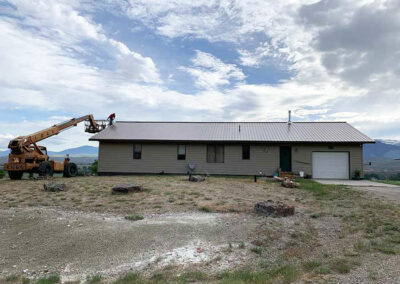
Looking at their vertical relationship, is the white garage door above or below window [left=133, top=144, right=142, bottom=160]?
below

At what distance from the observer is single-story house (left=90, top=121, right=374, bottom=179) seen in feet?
59.0

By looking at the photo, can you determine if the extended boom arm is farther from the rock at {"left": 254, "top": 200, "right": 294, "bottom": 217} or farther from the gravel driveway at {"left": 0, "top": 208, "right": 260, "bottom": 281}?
the rock at {"left": 254, "top": 200, "right": 294, "bottom": 217}

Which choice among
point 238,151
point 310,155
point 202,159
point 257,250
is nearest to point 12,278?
point 257,250

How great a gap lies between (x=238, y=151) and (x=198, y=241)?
534 inches

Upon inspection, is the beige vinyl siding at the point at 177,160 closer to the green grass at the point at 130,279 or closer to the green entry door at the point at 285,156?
the green entry door at the point at 285,156

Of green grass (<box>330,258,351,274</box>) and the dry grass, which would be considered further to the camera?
the dry grass

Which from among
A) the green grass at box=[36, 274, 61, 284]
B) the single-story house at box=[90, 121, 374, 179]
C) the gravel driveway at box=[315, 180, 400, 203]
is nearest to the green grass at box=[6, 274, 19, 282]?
the green grass at box=[36, 274, 61, 284]

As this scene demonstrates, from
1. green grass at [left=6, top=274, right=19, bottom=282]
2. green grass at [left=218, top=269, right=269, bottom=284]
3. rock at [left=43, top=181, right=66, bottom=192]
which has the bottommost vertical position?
green grass at [left=6, top=274, right=19, bottom=282]

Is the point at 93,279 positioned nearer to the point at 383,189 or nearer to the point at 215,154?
the point at 383,189

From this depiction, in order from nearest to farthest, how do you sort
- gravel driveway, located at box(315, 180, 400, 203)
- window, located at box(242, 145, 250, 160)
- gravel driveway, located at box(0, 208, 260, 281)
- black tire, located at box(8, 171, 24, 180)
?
gravel driveway, located at box(0, 208, 260, 281) < gravel driveway, located at box(315, 180, 400, 203) < black tire, located at box(8, 171, 24, 180) < window, located at box(242, 145, 250, 160)

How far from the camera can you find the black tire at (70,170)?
17.8 meters

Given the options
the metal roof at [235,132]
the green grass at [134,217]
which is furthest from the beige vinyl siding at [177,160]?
the green grass at [134,217]

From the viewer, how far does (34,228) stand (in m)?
6.26

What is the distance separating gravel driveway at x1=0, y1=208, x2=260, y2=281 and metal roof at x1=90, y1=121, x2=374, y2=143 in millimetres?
11889
